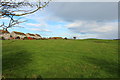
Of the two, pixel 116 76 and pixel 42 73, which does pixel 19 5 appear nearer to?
pixel 42 73

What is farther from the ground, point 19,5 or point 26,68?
point 19,5

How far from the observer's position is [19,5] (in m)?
6.01

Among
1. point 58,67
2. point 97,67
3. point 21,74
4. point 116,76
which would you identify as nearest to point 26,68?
point 21,74

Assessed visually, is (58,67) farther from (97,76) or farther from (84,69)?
(97,76)

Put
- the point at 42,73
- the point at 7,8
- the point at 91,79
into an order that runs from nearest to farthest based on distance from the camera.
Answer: the point at 7,8
the point at 91,79
the point at 42,73

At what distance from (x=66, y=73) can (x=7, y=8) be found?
701 cm

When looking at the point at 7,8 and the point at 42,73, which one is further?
the point at 42,73

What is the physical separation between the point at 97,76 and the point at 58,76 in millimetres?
3182

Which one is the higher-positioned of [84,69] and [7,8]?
[7,8]

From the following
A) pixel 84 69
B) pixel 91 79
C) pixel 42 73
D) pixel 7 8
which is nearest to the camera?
pixel 7 8

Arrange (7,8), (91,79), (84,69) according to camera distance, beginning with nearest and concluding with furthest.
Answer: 1. (7,8)
2. (91,79)
3. (84,69)

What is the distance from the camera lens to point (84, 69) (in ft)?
36.7

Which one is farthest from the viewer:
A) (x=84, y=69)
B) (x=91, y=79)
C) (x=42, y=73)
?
(x=84, y=69)

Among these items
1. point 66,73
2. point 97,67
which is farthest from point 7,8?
point 97,67
